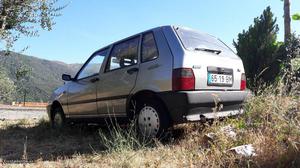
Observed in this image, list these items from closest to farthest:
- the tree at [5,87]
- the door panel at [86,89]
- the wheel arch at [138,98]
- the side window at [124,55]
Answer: the wheel arch at [138,98] < the side window at [124,55] < the door panel at [86,89] < the tree at [5,87]

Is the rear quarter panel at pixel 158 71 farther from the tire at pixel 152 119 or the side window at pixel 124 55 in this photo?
the side window at pixel 124 55

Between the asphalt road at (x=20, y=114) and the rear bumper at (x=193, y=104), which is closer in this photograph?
the rear bumper at (x=193, y=104)

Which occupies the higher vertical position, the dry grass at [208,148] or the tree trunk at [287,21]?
the tree trunk at [287,21]

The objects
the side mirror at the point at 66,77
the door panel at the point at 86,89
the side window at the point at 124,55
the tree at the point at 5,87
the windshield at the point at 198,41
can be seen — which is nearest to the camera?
the windshield at the point at 198,41

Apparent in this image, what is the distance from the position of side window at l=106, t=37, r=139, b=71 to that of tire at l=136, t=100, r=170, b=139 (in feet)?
2.72

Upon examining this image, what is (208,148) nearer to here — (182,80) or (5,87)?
(182,80)

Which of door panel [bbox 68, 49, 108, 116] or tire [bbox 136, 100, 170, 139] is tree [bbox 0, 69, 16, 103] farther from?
tire [bbox 136, 100, 170, 139]

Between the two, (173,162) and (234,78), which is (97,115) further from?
(173,162)

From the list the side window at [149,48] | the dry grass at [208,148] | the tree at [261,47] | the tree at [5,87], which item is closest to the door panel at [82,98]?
the dry grass at [208,148]

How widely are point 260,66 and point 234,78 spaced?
9.80 meters

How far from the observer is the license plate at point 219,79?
16.9 feet

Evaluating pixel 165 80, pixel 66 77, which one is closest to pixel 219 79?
pixel 165 80


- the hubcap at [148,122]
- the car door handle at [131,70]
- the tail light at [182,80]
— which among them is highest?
the car door handle at [131,70]

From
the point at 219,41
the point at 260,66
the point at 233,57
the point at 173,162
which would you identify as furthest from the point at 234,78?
the point at 260,66
